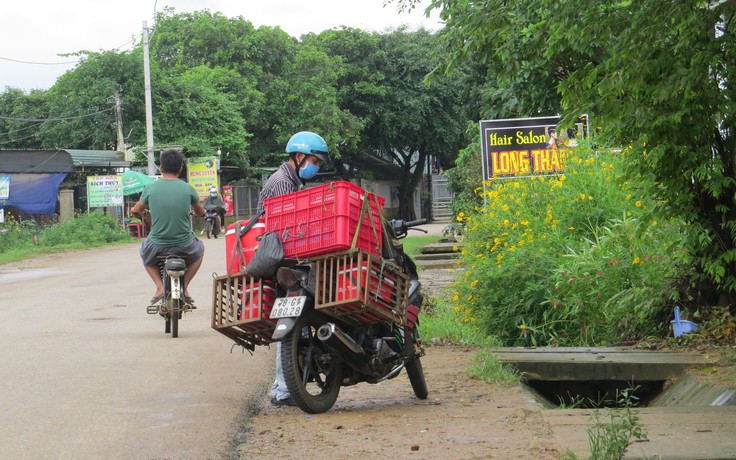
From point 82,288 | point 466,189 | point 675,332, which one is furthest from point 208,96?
point 675,332

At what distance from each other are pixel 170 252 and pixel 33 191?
2839cm

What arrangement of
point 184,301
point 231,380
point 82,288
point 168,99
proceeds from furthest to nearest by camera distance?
point 168,99 → point 82,288 → point 184,301 → point 231,380

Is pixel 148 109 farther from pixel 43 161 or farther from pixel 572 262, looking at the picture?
pixel 572 262

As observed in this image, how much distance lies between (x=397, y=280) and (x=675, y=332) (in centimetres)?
352

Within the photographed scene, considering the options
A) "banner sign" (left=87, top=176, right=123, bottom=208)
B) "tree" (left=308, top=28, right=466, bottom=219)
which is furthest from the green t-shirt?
"tree" (left=308, top=28, right=466, bottom=219)

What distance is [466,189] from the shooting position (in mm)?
21516

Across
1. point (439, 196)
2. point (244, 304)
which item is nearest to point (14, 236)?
point (244, 304)

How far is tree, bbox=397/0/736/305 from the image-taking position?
20.7 feet

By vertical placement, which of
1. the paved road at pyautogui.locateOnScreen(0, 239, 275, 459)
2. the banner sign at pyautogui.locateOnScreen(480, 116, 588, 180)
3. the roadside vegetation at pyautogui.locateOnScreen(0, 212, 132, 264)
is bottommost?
the paved road at pyautogui.locateOnScreen(0, 239, 275, 459)

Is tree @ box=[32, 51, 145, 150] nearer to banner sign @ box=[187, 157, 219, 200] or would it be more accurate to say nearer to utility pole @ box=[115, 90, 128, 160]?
utility pole @ box=[115, 90, 128, 160]

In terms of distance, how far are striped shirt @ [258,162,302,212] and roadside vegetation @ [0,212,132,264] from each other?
68.8ft

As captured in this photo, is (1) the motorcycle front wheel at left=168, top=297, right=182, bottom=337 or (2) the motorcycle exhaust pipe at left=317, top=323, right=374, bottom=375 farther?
(1) the motorcycle front wheel at left=168, top=297, right=182, bottom=337

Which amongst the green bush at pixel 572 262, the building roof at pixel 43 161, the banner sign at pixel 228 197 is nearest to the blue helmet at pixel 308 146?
the green bush at pixel 572 262

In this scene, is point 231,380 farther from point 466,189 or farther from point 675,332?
point 466,189
